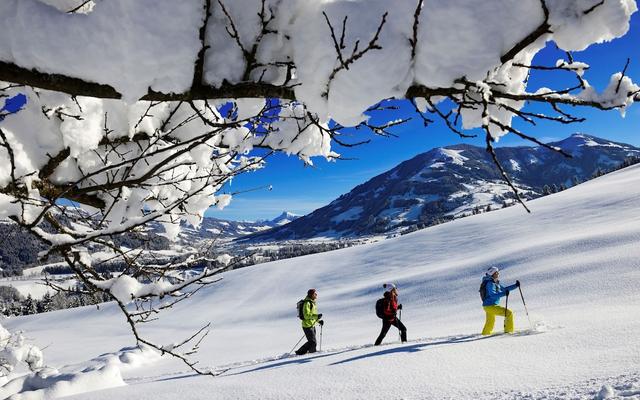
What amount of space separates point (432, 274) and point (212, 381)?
70.0ft

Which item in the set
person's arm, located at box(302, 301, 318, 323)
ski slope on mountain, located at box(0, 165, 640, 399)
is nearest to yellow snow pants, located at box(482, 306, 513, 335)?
ski slope on mountain, located at box(0, 165, 640, 399)

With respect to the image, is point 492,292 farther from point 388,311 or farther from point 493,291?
point 388,311

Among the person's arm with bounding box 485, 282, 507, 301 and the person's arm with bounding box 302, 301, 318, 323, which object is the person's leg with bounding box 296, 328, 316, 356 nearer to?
the person's arm with bounding box 302, 301, 318, 323

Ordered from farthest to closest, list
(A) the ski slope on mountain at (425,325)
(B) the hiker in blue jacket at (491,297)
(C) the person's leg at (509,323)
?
(B) the hiker in blue jacket at (491,297), (C) the person's leg at (509,323), (A) the ski slope on mountain at (425,325)

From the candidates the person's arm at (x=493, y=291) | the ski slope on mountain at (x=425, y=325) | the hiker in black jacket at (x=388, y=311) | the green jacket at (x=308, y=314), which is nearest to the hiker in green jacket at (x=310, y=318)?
the green jacket at (x=308, y=314)

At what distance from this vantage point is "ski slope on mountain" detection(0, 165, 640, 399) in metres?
4.98

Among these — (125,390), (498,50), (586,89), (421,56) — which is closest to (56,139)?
(421,56)

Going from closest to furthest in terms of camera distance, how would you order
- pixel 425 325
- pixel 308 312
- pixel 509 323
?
1. pixel 509 323
2. pixel 308 312
3. pixel 425 325

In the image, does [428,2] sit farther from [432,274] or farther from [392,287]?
[432,274]

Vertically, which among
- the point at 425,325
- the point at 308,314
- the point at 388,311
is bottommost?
the point at 425,325

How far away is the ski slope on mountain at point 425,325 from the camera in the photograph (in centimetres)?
498

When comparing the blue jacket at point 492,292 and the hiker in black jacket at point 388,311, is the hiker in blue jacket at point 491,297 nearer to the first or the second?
the blue jacket at point 492,292

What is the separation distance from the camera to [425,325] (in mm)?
14781

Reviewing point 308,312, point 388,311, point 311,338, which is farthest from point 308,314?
point 388,311
